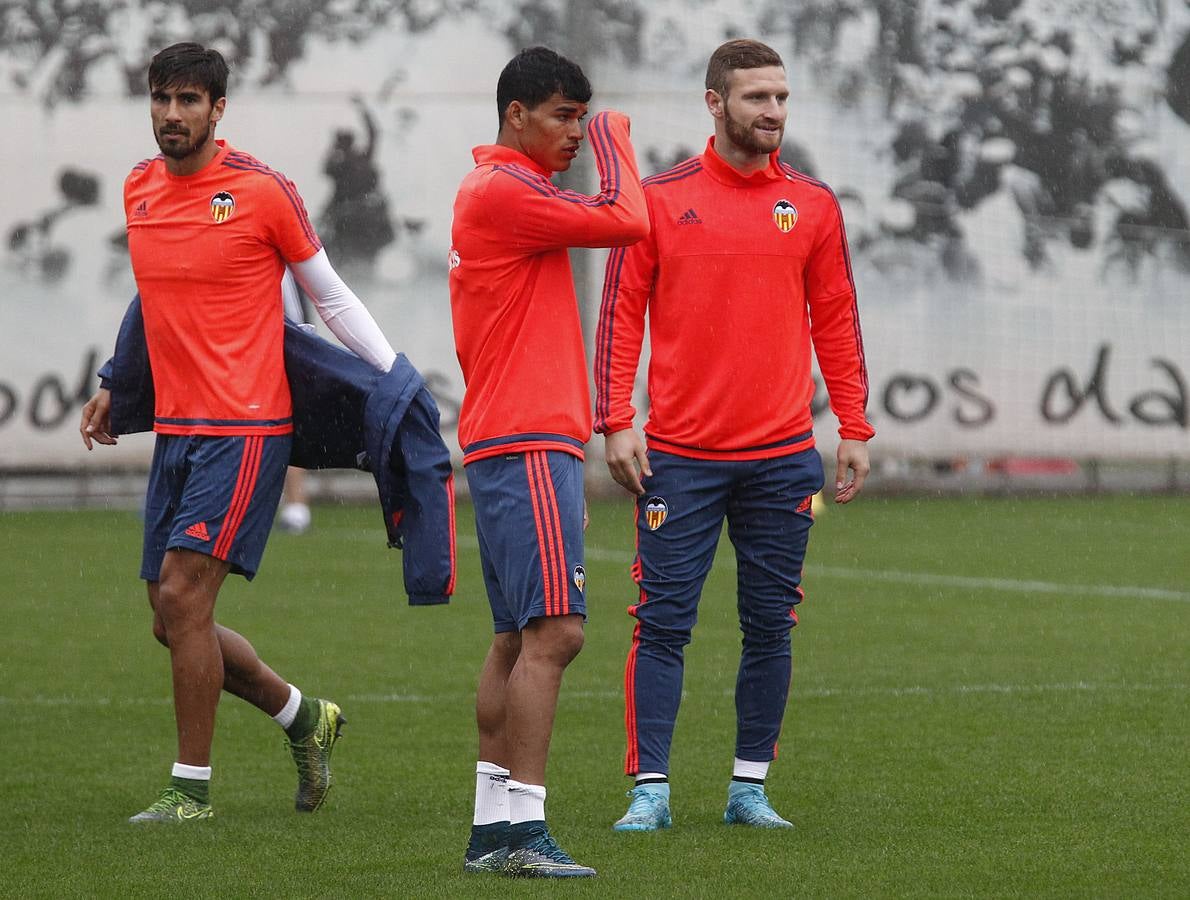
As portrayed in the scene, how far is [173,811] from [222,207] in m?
1.65

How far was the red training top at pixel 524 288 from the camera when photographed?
4.87 meters

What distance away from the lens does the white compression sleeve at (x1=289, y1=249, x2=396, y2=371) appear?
5.91m

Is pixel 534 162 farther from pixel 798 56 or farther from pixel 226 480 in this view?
pixel 798 56

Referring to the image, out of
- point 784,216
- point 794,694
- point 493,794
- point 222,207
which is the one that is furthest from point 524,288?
point 794,694

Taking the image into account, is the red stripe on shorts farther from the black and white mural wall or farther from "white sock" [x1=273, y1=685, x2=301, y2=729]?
the black and white mural wall

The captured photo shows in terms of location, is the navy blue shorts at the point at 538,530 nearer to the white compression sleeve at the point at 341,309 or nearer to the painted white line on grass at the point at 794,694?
the white compression sleeve at the point at 341,309

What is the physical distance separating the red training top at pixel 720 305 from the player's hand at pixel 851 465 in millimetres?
120

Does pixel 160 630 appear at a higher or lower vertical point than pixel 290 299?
lower

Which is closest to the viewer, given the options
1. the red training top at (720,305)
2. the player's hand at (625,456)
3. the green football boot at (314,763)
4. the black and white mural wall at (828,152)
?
the player's hand at (625,456)

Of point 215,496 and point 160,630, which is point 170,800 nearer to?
point 160,630

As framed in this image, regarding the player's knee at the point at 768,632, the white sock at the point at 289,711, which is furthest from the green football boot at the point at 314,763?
the player's knee at the point at 768,632

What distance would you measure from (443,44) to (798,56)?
3509 mm

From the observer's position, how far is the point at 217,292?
586 cm

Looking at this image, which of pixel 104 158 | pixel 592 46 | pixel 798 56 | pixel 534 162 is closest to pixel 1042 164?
pixel 798 56
